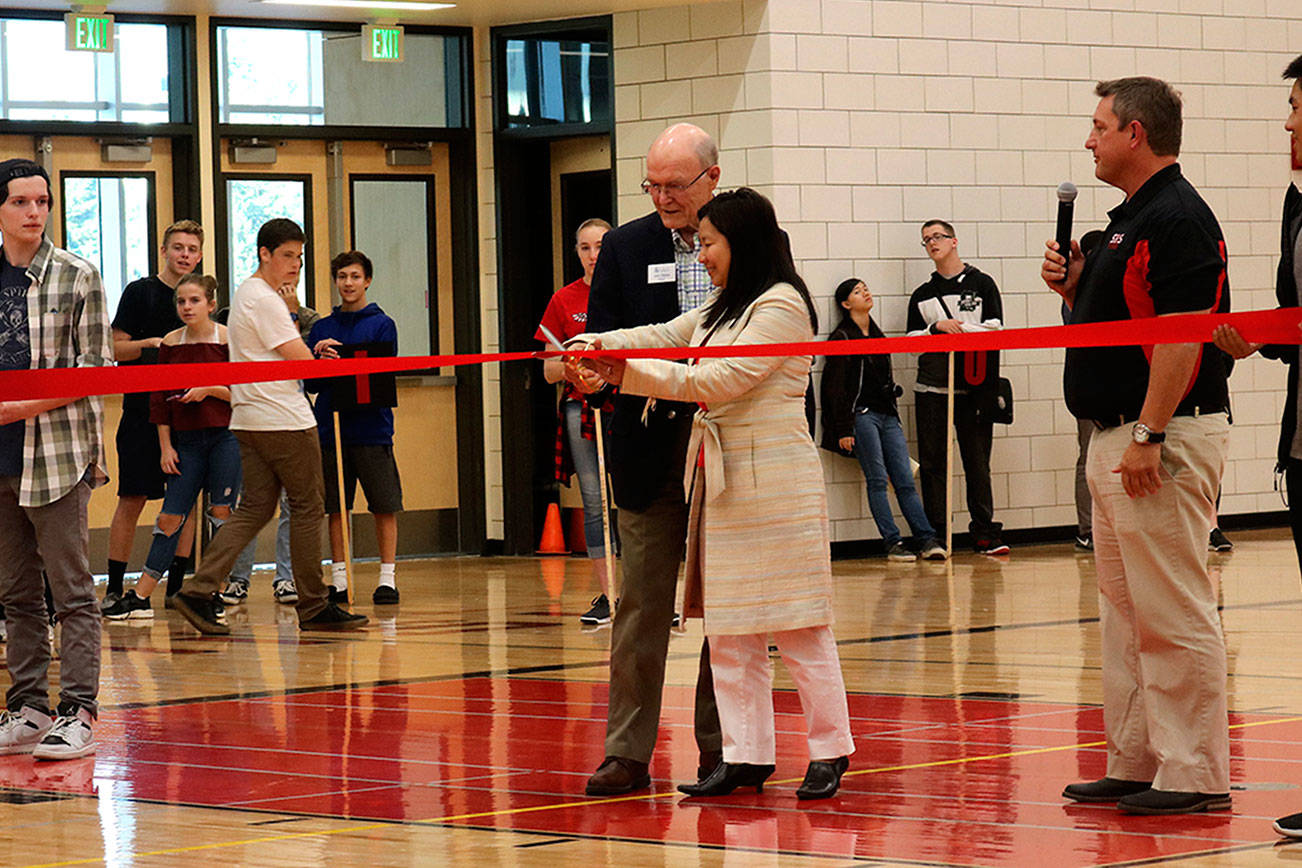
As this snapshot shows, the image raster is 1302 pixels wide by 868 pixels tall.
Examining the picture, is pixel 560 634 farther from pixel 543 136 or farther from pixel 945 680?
pixel 543 136

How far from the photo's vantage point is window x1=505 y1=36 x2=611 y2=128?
38.4 feet

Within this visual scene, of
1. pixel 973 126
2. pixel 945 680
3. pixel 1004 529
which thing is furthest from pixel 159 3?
pixel 945 680

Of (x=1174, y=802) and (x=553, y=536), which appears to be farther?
(x=553, y=536)

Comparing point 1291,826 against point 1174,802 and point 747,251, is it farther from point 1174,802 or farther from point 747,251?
point 747,251

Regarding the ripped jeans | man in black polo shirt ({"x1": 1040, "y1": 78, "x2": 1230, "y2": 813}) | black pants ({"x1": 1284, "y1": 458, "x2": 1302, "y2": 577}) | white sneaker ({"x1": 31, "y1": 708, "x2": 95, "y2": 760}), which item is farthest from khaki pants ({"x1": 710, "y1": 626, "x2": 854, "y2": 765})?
the ripped jeans

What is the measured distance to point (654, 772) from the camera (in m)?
5.11

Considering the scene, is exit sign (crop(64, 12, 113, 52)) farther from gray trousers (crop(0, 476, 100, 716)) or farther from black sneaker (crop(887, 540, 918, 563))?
gray trousers (crop(0, 476, 100, 716))

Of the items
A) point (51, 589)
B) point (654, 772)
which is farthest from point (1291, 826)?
point (51, 589)

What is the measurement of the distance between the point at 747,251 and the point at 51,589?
2215 mm

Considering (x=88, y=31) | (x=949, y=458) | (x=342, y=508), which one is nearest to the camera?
(x=342, y=508)

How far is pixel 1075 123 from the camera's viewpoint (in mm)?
12172

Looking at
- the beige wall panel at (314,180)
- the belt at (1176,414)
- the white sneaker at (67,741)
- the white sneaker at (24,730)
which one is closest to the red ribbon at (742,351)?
the belt at (1176,414)

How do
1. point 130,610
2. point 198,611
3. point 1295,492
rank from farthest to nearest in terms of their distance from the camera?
point 130,610, point 198,611, point 1295,492

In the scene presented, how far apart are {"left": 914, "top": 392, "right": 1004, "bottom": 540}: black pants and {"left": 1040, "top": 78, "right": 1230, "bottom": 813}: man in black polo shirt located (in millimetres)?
6963
